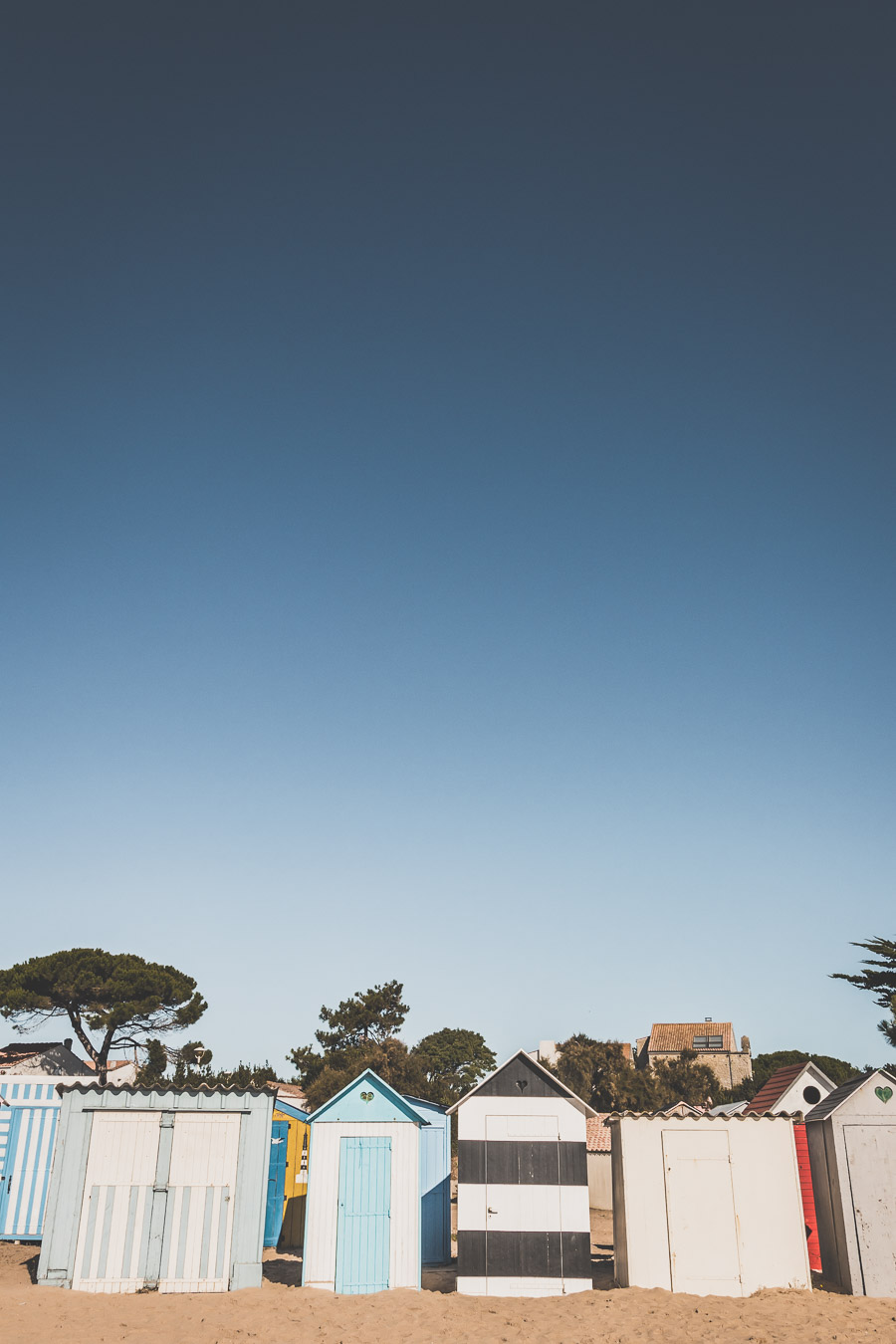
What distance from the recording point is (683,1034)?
7288 cm

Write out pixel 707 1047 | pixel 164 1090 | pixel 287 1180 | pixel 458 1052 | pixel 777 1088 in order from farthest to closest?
pixel 458 1052 < pixel 707 1047 < pixel 287 1180 < pixel 777 1088 < pixel 164 1090

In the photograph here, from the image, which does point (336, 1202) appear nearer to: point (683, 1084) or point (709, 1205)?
point (709, 1205)

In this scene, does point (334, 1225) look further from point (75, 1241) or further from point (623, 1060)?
point (623, 1060)

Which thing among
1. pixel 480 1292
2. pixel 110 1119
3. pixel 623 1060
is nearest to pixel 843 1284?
pixel 480 1292

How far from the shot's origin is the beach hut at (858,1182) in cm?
1489

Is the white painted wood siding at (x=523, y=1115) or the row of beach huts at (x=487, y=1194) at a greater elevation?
the white painted wood siding at (x=523, y=1115)

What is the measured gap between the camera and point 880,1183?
1530cm

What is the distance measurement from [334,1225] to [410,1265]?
1.45m

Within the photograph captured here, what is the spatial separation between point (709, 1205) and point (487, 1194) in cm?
381

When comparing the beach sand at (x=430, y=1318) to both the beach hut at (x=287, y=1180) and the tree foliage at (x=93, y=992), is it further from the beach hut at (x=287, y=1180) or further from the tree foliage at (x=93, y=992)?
the tree foliage at (x=93, y=992)

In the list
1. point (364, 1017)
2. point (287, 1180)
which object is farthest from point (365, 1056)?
point (287, 1180)

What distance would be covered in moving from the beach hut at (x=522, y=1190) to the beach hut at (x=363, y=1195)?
3.03 feet

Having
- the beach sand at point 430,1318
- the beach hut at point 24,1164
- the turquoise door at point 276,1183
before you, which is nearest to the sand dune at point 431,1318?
the beach sand at point 430,1318

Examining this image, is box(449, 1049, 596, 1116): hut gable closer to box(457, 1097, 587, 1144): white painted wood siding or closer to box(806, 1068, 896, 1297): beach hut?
box(457, 1097, 587, 1144): white painted wood siding
